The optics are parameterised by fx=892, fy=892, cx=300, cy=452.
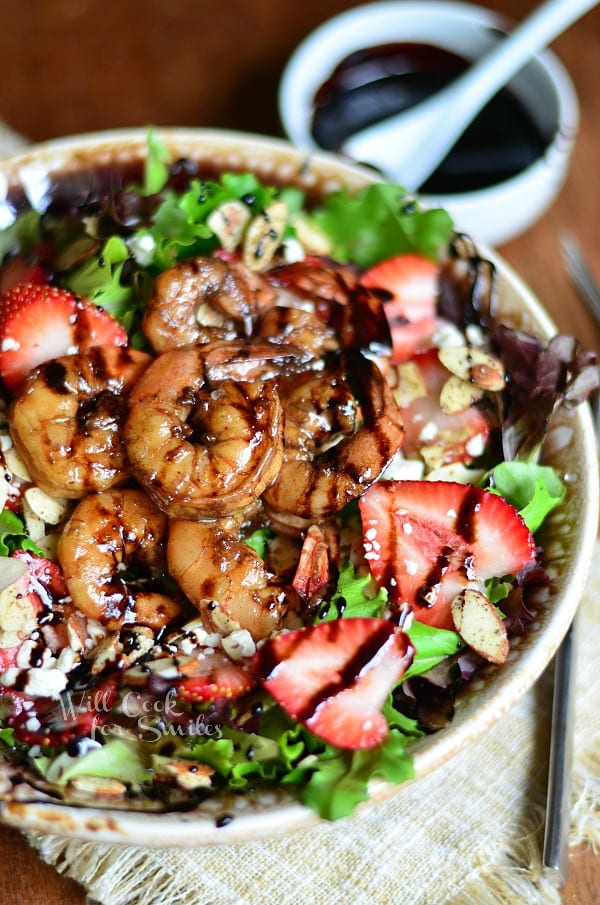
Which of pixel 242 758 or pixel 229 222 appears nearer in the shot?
pixel 242 758

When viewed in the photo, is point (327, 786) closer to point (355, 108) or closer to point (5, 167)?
point (5, 167)

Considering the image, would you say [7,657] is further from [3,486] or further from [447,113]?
[447,113]

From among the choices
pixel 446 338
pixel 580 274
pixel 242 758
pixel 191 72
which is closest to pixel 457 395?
pixel 446 338

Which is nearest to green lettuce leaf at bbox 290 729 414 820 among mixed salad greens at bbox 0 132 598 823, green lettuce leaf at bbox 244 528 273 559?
mixed salad greens at bbox 0 132 598 823

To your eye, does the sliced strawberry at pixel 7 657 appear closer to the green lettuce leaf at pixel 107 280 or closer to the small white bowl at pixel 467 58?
the green lettuce leaf at pixel 107 280

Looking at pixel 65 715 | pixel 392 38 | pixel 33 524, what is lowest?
pixel 65 715

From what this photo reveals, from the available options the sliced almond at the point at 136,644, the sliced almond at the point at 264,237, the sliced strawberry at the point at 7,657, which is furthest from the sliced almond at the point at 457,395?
the sliced strawberry at the point at 7,657
